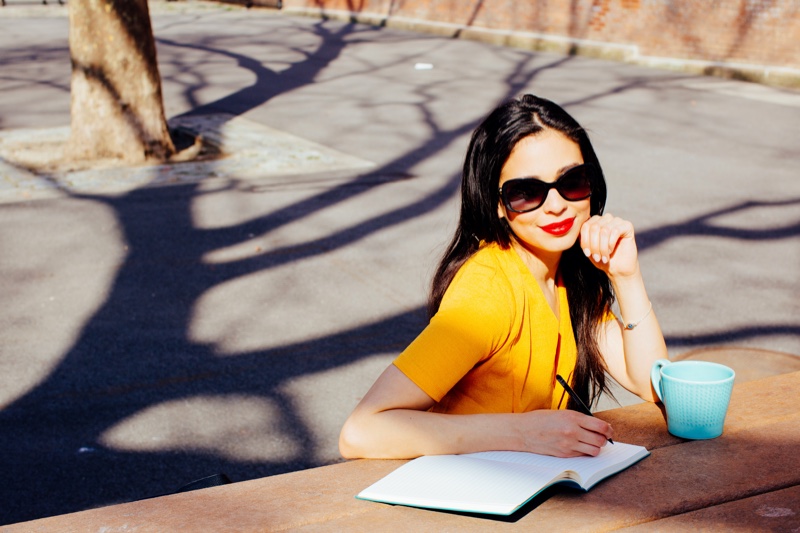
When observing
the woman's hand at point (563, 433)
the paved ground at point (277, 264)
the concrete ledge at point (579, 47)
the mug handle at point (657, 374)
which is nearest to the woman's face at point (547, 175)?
the mug handle at point (657, 374)

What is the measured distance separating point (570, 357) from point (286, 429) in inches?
79.6

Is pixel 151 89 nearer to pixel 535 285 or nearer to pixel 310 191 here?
pixel 310 191

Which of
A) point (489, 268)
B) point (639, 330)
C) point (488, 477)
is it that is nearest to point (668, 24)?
point (639, 330)

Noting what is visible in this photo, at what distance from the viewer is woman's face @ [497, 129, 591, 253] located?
225cm

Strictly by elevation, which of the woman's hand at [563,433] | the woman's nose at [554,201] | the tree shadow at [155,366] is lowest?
the tree shadow at [155,366]

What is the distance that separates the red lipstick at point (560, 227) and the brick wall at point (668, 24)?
46.3 ft

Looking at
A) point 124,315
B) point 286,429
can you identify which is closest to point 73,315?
point 124,315

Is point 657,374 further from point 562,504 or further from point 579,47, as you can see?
point 579,47

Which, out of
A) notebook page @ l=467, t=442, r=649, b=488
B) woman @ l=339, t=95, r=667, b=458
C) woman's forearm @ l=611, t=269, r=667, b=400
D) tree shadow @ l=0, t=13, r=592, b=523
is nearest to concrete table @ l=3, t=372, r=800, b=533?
notebook page @ l=467, t=442, r=649, b=488

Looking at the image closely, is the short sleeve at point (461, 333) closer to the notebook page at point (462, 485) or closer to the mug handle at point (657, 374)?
the notebook page at point (462, 485)

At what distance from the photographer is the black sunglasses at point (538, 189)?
222 centimetres

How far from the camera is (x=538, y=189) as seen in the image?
2221 millimetres

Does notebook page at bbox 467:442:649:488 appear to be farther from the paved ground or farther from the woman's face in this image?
the paved ground

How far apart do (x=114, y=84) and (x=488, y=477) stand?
826 cm
